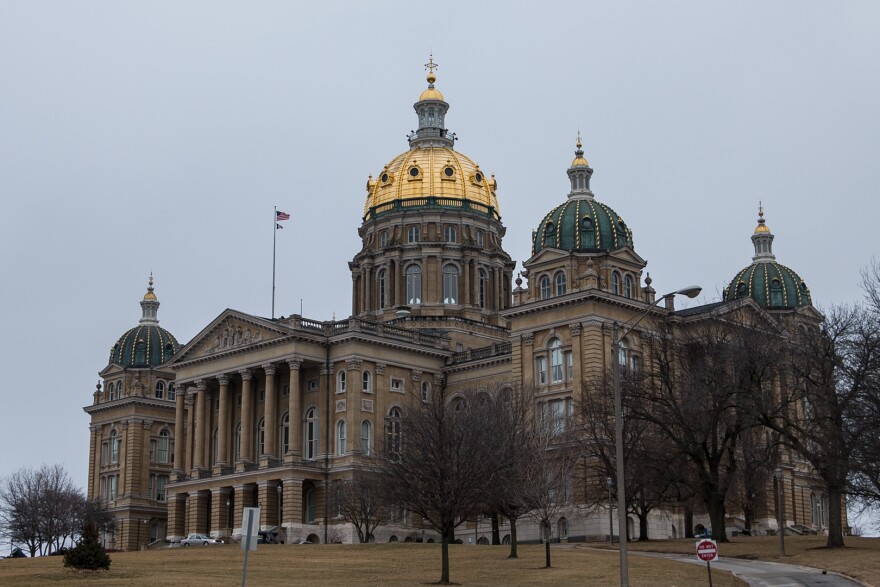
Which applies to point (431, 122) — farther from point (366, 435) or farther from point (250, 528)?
point (250, 528)

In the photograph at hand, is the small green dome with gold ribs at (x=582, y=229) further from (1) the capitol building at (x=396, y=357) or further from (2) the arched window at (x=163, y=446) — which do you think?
(2) the arched window at (x=163, y=446)

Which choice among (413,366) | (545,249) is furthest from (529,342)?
(413,366)

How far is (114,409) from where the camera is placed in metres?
138

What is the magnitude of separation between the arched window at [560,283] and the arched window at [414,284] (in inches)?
1045

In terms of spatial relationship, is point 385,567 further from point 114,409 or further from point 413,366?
point 114,409

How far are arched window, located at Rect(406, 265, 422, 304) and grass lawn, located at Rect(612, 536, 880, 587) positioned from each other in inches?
1855

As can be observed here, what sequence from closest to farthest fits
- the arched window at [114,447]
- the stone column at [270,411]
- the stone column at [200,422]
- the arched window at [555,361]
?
the arched window at [555,361] → the stone column at [270,411] → the stone column at [200,422] → the arched window at [114,447]

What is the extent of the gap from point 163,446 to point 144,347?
33.8ft

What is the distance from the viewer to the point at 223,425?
110562 millimetres

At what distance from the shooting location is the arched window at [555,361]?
9550 centimetres

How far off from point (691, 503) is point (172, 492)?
46052 millimetres

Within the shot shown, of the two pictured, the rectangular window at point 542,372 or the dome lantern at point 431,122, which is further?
the dome lantern at point 431,122

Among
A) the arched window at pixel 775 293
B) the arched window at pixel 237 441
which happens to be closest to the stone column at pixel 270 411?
the arched window at pixel 237 441

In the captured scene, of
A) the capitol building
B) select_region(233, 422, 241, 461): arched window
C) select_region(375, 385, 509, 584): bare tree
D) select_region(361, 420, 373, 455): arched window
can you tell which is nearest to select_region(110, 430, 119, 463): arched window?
the capitol building
